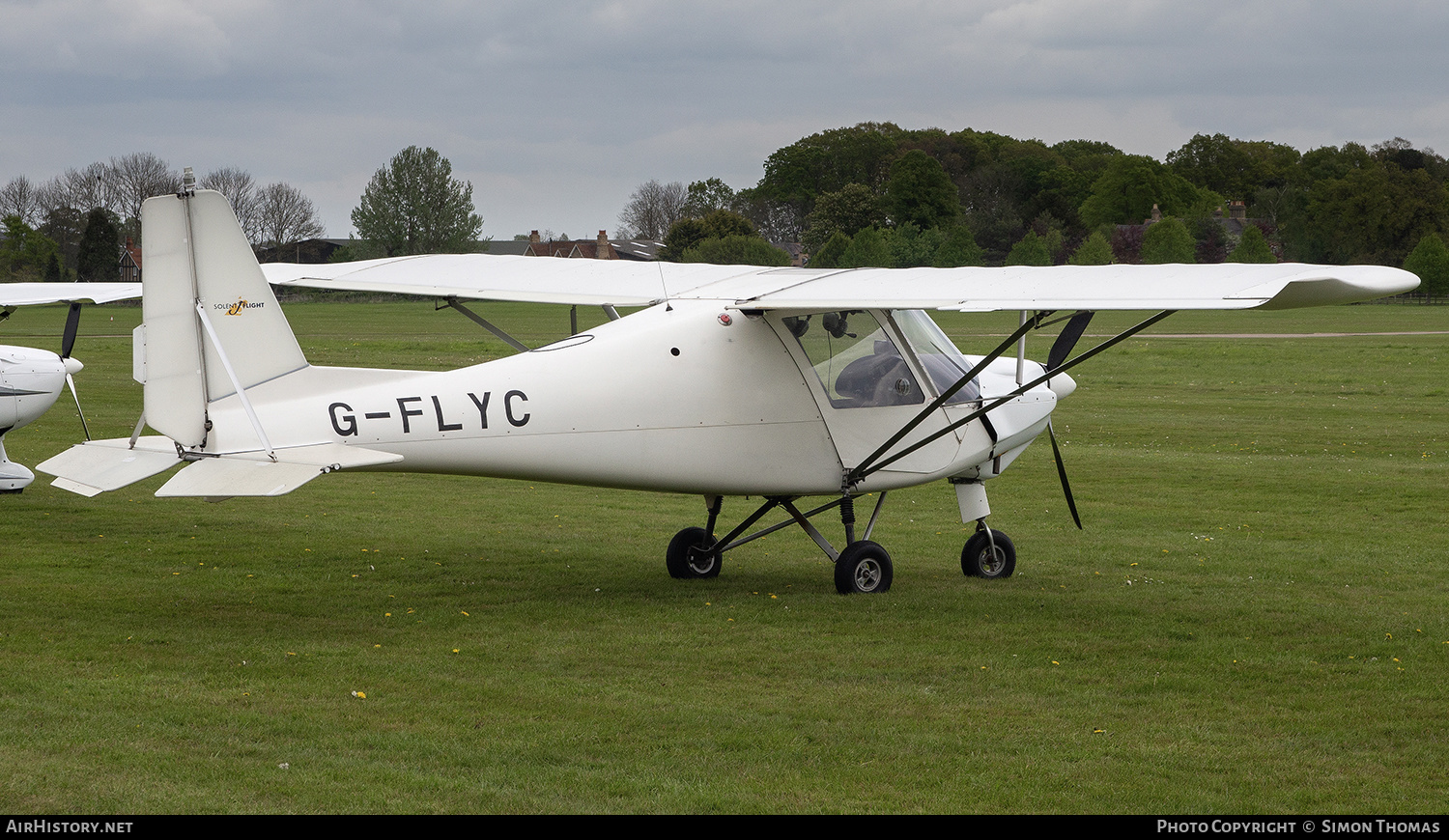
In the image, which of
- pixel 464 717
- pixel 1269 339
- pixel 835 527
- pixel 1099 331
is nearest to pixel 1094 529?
pixel 835 527

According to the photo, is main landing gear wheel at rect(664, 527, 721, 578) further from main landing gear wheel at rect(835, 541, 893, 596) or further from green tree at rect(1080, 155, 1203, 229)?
green tree at rect(1080, 155, 1203, 229)

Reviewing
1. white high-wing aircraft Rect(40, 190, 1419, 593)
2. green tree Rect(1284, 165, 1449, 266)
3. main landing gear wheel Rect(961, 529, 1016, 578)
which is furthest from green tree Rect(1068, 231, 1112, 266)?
white high-wing aircraft Rect(40, 190, 1419, 593)

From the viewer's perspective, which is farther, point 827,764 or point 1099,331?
point 1099,331

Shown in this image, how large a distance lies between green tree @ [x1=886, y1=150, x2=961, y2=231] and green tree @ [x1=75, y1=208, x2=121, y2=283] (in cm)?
5348

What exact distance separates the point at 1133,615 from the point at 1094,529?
3.91 meters

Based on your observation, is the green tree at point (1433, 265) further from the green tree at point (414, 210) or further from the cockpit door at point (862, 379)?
the cockpit door at point (862, 379)

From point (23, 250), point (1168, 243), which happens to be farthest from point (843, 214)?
point (23, 250)

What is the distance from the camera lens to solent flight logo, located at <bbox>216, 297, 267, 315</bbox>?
26.7ft

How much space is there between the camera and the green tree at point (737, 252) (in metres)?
87.2

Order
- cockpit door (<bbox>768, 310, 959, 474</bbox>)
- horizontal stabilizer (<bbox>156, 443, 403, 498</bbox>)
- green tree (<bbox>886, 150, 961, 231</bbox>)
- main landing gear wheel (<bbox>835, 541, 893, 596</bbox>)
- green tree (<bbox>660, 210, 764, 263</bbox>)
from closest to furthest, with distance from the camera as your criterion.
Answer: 1. horizontal stabilizer (<bbox>156, 443, 403, 498</bbox>)
2. cockpit door (<bbox>768, 310, 959, 474</bbox>)
3. main landing gear wheel (<bbox>835, 541, 893, 596</bbox>)
4. green tree (<bbox>660, 210, 764, 263</bbox>)
5. green tree (<bbox>886, 150, 961, 231</bbox>)

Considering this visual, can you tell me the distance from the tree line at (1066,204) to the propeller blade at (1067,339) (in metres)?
69.7

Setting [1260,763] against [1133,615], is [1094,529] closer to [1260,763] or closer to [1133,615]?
[1133,615]

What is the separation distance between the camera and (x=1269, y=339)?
42.5m

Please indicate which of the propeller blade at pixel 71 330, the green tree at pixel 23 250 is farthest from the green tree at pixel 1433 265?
the green tree at pixel 23 250
